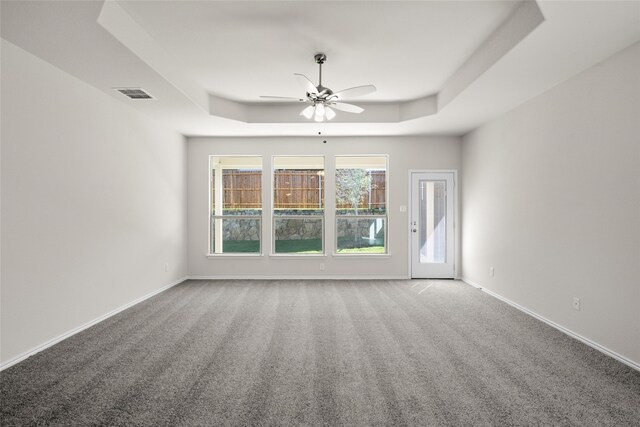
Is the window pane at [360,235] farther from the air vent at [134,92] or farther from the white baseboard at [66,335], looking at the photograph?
the air vent at [134,92]

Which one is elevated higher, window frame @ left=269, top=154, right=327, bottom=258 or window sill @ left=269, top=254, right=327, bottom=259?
window frame @ left=269, top=154, right=327, bottom=258

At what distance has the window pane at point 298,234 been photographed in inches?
236

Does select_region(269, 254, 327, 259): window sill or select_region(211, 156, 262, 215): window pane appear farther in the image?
select_region(211, 156, 262, 215): window pane

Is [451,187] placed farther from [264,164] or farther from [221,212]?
[221,212]

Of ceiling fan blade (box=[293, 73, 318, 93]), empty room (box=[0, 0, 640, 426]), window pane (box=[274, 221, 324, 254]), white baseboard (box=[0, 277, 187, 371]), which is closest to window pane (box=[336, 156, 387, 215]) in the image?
window pane (box=[274, 221, 324, 254])

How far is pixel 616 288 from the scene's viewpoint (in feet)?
9.02

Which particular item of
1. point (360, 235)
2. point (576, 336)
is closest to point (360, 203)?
point (360, 235)

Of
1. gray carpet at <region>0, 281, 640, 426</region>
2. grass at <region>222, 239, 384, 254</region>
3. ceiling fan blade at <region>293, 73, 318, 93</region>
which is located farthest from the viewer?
grass at <region>222, 239, 384, 254</region>

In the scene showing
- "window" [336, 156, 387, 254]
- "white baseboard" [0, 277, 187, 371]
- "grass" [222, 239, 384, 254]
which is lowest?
"white baseboard" [0, 277, 187, 371]

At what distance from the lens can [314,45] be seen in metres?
3.16

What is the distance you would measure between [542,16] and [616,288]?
2.26 metres

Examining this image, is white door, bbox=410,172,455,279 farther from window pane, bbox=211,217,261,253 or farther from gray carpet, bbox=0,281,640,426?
window pane, bbox=211,217,261,253

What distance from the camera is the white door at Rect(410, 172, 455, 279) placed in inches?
232

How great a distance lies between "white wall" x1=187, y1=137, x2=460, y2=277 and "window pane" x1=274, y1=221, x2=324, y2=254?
6.4 inches
